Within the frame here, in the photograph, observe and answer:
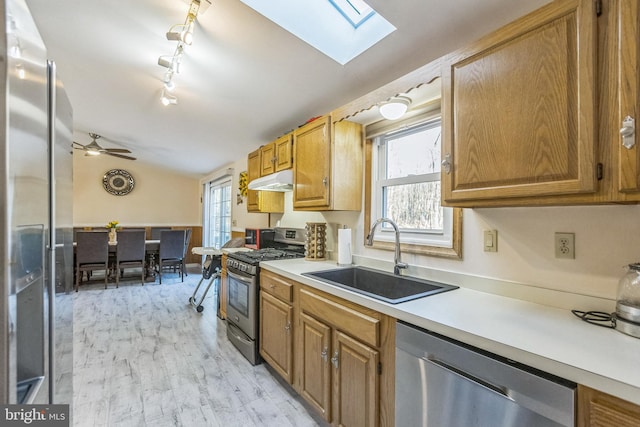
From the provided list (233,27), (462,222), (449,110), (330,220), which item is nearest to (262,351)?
(330,220)

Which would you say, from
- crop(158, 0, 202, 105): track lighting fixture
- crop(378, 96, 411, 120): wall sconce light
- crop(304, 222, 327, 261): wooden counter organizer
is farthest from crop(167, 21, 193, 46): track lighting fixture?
crop(304, 222, 327, 261): wooden counter organizer

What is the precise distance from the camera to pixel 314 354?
166 centimetres

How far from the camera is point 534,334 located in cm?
90

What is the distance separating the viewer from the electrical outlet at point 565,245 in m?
1.15

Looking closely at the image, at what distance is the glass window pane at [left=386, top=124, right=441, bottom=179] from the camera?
1.82 metres

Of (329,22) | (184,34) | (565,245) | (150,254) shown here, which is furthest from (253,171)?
(150,254)

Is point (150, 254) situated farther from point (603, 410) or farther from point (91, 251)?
point (603, 410)

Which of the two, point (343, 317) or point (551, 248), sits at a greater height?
point (551, 248)

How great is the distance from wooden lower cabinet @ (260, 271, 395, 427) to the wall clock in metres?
6.17

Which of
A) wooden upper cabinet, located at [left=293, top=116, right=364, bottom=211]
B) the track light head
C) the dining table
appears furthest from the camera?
the dining table

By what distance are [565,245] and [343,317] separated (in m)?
1.01

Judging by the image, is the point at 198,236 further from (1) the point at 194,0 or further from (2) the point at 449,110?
(2) the point at 449,110

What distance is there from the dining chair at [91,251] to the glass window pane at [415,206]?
15.3ft

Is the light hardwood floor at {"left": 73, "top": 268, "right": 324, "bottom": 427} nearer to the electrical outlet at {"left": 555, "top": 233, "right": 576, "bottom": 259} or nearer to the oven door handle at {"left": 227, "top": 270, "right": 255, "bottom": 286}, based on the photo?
the oven door handle at {"left": 227, "top": 270, "right": 255, "bottom": 286}
